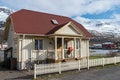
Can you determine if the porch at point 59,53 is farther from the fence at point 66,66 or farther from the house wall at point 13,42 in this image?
the fence at point 66,66

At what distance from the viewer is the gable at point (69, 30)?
894 inches

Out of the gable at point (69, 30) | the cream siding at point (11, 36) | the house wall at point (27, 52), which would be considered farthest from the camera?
the cream siding at point (11, 36)

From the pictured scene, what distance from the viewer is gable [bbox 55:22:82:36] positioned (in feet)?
74.5

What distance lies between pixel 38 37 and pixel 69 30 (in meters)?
3.50

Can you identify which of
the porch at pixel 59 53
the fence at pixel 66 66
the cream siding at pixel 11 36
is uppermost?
the cream siding at pixel 11 36

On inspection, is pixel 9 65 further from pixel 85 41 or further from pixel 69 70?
pixel 85 41

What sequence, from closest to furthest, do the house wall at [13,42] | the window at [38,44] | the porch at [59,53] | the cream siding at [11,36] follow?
the house wall at [13,42], the porch at [59,53], the window at [38,44], the cream siding at [11,36]

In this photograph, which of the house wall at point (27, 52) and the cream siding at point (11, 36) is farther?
the cream siding at point (11, 36)

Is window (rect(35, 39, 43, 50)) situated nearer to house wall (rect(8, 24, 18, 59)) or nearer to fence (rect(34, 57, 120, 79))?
house wall (rect(8, 24, 18, 59))

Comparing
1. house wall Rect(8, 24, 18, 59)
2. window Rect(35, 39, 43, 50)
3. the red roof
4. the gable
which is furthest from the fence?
house wall Rect(8, 24, 18, 59)

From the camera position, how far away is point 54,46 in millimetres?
24000

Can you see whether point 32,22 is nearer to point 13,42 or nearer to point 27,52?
point 13,42

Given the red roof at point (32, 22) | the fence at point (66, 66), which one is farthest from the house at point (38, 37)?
the fence at point (66, 66)

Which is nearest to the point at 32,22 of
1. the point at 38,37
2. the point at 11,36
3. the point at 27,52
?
the point at 38,37
